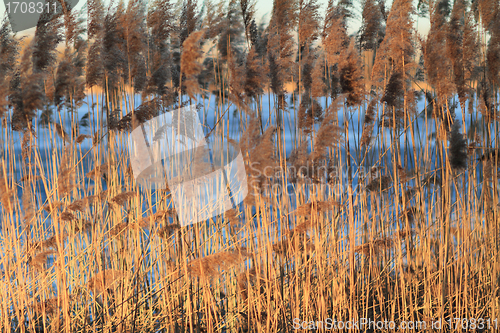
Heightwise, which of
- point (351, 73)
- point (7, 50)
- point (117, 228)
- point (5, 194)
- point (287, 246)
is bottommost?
point (287, 246)

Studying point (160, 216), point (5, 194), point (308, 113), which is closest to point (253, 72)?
point (308, 113)

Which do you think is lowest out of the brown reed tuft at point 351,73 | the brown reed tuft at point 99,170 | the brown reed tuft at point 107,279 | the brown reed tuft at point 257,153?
the brown reed tuft at point 107,279

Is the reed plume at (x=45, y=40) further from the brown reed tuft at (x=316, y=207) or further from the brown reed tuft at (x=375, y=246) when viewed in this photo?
the brown reed tuft at (x=375, y=246)

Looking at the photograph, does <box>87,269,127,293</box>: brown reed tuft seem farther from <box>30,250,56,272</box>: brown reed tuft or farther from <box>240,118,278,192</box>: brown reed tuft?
<box>240,118,278,192</box>: brown reed tuft

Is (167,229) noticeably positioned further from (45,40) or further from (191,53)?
(45,40)

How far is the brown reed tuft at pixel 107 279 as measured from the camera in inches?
88.0

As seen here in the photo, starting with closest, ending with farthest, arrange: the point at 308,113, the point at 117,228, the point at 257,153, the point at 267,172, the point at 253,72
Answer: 1. the point at 257,153
2. the point at 267,172
3. the point at 253,72
4. the point at 308,113
5. the point at 117,228

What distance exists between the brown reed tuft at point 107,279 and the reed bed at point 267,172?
12 mm

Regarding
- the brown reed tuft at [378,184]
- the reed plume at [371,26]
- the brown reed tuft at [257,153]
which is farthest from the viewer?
the reed plume at [371,26]

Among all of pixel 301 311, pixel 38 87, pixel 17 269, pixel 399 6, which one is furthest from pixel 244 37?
pixel 17 269

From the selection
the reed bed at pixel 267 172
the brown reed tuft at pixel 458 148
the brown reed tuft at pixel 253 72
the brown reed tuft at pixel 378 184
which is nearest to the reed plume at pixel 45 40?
the reed bed at pixel 267 172

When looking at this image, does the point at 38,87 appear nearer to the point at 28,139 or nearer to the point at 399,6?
the point at 28,139

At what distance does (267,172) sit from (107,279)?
1.14 metres

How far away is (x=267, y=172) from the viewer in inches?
74.5
